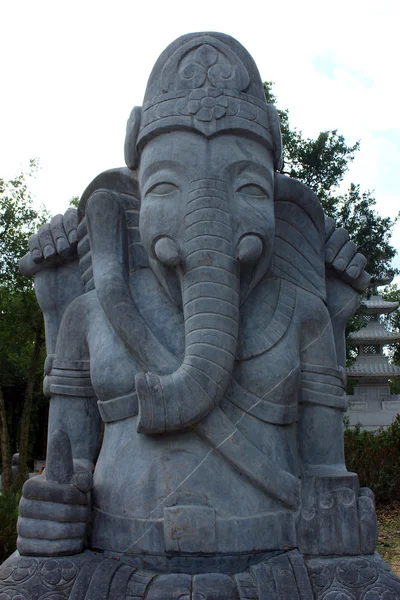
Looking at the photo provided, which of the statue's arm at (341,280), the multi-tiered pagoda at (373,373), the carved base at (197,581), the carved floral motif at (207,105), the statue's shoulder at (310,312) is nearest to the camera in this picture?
the carved base at (197,581)

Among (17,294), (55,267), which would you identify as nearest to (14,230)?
(17,294)

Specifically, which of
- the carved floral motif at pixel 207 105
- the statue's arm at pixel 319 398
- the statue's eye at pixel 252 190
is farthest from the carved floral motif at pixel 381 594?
the carved floral motif at pixel 207 105

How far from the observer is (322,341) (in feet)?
9.90

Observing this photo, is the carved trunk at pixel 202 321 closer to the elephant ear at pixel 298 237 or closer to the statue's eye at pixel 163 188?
the statue's eye at pixel 163 188

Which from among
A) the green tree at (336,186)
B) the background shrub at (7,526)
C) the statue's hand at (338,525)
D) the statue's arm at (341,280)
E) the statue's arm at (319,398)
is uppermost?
the green tree at (336,186)

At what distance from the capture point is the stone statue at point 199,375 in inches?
96.4

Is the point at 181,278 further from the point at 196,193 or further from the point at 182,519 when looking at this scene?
the point at 182,519

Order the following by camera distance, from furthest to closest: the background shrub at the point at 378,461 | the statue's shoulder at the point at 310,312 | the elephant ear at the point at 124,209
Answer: the background shrub at the point at 378,461 < the elephant ear at the point at 124,209 < the statue's shoulder at the point at 310,312

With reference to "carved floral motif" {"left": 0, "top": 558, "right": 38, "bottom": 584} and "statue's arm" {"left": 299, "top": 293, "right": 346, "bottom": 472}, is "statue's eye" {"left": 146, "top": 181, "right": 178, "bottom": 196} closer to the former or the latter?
"statue's arm" {"left": 299, "top": 293, "right": 346, "bottom": 472}

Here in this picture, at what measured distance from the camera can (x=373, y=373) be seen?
22.2 m

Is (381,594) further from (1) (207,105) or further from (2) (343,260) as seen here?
(1) (207,105)

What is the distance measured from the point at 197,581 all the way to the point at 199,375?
32.3 inches

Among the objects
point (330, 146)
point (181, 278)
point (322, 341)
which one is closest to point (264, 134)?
point (181, 278)

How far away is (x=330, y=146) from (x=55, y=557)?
1164cm
